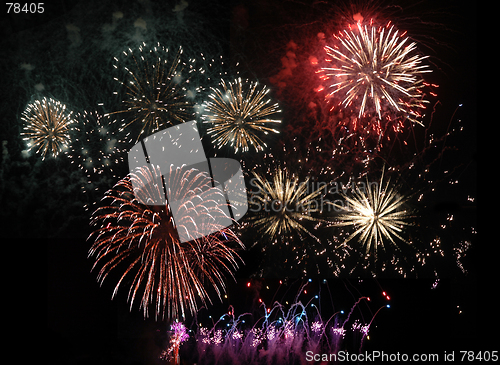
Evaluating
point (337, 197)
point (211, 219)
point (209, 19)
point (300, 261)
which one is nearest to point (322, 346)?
point (300, 261)

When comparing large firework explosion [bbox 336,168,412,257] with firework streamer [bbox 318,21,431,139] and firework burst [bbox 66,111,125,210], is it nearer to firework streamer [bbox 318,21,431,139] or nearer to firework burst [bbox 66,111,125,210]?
firework streamer [bbox 318,21,431,139]

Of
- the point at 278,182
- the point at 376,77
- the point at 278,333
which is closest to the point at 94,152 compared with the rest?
the point at 278,182

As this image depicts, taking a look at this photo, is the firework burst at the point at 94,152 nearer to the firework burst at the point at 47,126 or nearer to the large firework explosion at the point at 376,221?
the firework burst at the point at 47,126

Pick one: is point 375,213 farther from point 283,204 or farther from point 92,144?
point 92,144

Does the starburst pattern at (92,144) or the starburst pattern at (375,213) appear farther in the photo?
the starburst pattern at (92,144)

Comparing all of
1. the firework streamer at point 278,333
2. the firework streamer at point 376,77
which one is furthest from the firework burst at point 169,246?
the firework streamer at point 376,77

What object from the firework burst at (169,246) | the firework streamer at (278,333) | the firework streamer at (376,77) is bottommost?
the firework streamer at (278,333)

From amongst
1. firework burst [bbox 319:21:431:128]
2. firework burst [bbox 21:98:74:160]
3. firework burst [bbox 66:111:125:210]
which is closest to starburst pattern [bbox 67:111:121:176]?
firework burst [bbox 66:111:125:210]
